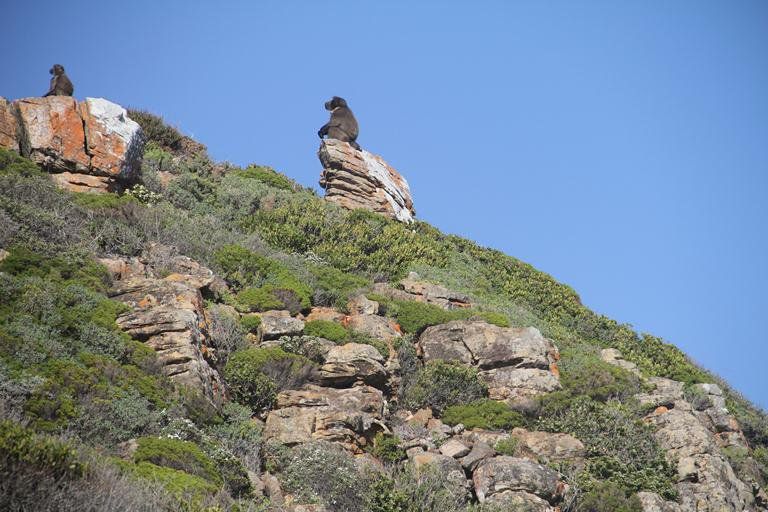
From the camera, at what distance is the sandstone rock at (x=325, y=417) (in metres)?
13.1

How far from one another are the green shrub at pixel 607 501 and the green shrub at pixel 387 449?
3204 millimetres

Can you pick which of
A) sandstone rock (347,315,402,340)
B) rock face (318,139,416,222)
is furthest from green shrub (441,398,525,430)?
rock face (318,139,416,222)

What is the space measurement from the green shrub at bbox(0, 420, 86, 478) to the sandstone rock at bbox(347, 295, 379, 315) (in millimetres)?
11867

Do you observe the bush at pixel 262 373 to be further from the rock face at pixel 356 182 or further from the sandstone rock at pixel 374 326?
the rock face at pixel 356 182

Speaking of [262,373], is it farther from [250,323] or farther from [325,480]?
[325,480]

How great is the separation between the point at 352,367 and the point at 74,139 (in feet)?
36.1

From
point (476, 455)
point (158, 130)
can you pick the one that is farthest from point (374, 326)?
point (158, 130)

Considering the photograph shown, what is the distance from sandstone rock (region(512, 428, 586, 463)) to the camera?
14547mm

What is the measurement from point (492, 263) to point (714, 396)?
10.5 m

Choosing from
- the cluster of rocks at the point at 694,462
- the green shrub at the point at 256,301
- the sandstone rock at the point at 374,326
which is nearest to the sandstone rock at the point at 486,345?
the sandstone rock at the point at 374,326

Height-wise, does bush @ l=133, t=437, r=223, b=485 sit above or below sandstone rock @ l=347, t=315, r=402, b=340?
below

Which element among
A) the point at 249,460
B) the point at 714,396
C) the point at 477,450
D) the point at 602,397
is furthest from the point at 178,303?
the point at 714,396

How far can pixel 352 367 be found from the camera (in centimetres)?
1525

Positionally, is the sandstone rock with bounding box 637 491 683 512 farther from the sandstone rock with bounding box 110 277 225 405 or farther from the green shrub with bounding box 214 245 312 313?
the green shrub with bounding box 214 245 312 313
